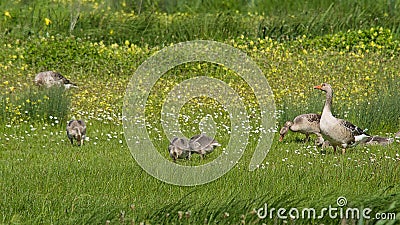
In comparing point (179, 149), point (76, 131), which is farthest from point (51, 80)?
point (179, 149)

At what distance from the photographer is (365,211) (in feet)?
21.1

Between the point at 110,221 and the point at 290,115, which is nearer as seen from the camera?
the point at 110,221

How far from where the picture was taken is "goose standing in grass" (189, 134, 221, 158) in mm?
8961

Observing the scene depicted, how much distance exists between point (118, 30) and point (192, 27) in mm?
1517

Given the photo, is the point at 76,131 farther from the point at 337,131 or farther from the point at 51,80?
the point at 51,80

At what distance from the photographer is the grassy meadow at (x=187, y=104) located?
6.92m

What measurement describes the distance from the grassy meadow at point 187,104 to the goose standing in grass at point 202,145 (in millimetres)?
228

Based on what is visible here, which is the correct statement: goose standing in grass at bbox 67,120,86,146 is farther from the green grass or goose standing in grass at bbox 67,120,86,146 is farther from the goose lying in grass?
the goose lying in grass

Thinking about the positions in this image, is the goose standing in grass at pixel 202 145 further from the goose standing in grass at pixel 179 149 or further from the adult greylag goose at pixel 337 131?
the adult greylag goose at pixel 337 131

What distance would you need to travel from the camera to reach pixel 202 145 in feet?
29.5

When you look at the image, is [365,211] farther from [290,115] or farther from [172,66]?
[172,66]

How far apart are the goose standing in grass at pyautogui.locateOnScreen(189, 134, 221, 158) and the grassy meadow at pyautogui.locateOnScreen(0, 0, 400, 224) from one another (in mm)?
228

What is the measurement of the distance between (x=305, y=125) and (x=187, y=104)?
2774 millimetres

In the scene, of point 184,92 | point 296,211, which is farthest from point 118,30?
point 296,211
